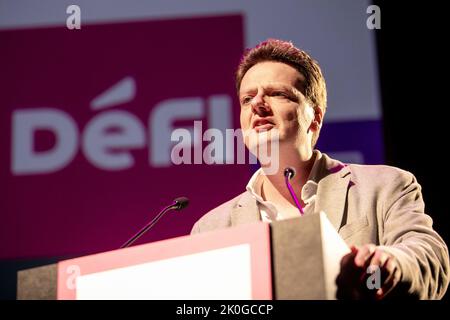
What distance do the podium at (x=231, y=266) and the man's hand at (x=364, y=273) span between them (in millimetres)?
25

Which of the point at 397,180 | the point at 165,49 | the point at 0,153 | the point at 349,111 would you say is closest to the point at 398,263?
the point at 397,180

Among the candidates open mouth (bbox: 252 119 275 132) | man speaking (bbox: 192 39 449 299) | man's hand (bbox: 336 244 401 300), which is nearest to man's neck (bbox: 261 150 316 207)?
man speaking (bbox: 192 39 449 299)

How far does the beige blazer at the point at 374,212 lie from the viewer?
5.59ft

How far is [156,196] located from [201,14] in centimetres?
104

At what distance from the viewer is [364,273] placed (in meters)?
1.23

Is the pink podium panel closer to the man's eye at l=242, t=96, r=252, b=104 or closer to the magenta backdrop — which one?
the man's eye at l=242, t=96, r=252, b=104

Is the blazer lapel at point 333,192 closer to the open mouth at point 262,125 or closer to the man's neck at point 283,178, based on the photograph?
the man's neck at point 283,178

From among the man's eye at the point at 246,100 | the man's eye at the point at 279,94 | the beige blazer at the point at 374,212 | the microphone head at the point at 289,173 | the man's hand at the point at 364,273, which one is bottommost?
the man's hand at the point at 364,273

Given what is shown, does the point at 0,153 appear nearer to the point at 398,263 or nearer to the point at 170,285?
the point at 170,285

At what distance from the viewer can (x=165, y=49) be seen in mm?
3256

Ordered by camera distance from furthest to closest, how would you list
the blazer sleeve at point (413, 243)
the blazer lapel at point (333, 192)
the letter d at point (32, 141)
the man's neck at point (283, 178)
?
the letter d at point (32, 141) < the man's neck at point (283, 178) < the blazer lapel at point (333, 192) < the blazer sleeve at point (413, 243)

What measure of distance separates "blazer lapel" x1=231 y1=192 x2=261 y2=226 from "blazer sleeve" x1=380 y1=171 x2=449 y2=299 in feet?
1.64

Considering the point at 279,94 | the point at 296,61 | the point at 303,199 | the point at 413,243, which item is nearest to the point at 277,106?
the point at 279,94

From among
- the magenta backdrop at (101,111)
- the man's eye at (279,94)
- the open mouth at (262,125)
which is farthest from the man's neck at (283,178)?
the magenta backdrop at (101,111)
